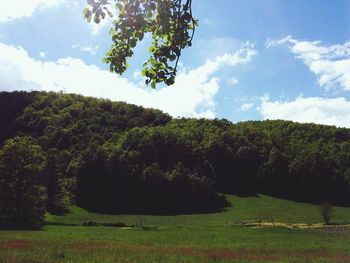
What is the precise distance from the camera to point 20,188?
81.7 meters

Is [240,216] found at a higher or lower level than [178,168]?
lower

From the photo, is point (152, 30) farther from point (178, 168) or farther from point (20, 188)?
point (178, 168)

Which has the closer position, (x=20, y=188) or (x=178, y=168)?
(x=20, y=188)

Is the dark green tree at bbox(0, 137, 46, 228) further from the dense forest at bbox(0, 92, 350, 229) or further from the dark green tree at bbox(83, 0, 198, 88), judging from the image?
the dark green tree at bbox(83, 0, 198, 88)

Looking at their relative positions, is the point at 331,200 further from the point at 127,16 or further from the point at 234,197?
the point at 127,16

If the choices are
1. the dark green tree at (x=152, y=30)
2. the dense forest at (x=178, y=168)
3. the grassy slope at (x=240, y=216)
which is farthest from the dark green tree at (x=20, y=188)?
the dark green tree at (x=152, y=30)

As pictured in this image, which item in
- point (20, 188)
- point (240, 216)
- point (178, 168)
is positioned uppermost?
point (178, 168)

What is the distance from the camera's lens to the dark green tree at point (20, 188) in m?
80.4

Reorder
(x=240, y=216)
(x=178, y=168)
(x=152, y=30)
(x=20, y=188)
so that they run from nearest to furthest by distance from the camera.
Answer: (x=152, y=30) → (x=20, y=188) → (x=240, y=216) → (x=178, y=168)

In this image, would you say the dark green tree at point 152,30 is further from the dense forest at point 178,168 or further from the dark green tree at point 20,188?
the dense forest at point 178,168

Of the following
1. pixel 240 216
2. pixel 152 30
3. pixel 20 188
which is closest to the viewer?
pixel 152 30

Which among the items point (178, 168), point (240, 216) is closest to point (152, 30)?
point (240, 216)

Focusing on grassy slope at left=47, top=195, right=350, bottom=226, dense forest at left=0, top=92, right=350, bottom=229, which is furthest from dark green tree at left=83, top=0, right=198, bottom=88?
dense forest at left=0, top=92, right=350, bottom=229

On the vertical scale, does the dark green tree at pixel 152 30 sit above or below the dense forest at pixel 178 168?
below
